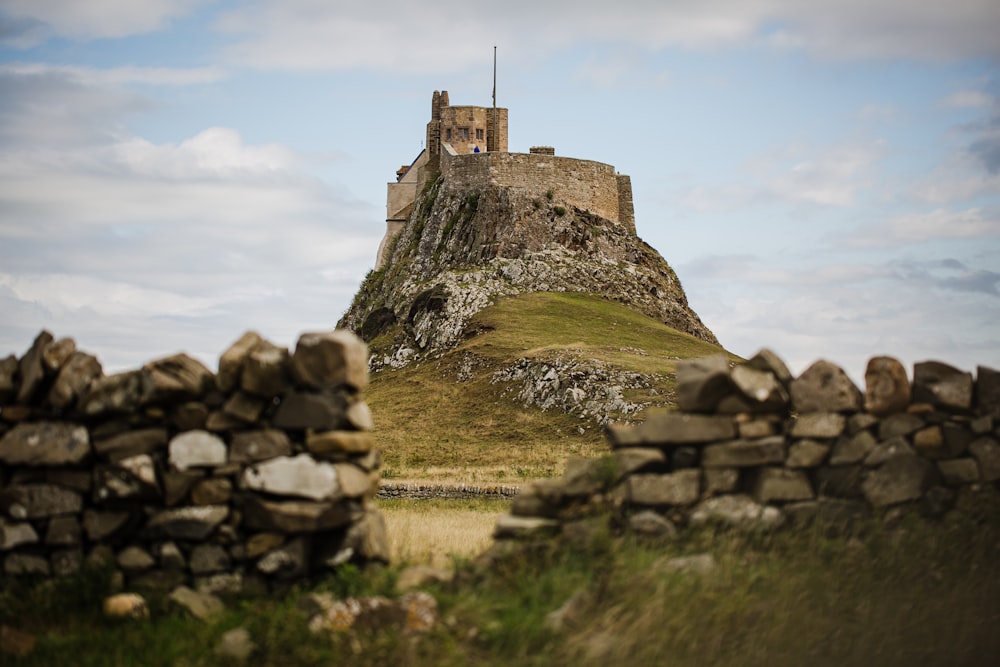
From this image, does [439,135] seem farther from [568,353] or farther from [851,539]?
[851,539]

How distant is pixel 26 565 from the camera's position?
35.3 ft

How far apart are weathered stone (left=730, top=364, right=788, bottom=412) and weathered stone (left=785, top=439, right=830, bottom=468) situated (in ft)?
1.36

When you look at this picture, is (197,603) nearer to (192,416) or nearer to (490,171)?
(192,416)

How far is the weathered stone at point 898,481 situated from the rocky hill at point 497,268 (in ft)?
157

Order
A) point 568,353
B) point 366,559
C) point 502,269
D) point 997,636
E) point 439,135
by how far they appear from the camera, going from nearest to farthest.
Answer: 1. point 997,636
2. point 366,559
3. point 568,353
4. point 502,269
5. point 439,135

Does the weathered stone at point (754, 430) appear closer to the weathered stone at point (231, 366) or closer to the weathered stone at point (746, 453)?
the weathered stone at point (746, 453)

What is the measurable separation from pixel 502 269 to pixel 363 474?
5304 centimetres

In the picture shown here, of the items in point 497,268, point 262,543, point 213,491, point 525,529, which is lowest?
point 262,543

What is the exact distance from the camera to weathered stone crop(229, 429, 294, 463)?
10.5 m

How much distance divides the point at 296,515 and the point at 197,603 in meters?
1.22

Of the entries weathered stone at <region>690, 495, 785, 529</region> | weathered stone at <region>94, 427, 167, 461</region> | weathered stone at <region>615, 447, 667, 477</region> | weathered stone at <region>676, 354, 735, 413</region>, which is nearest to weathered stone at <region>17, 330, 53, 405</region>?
weathered stone at <region>94, 427, 167, 461</region>

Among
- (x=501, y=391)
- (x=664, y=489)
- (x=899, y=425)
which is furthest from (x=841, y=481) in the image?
(x=501, y=391)

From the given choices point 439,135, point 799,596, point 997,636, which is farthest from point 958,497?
point 439,135

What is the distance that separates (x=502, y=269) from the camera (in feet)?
208
